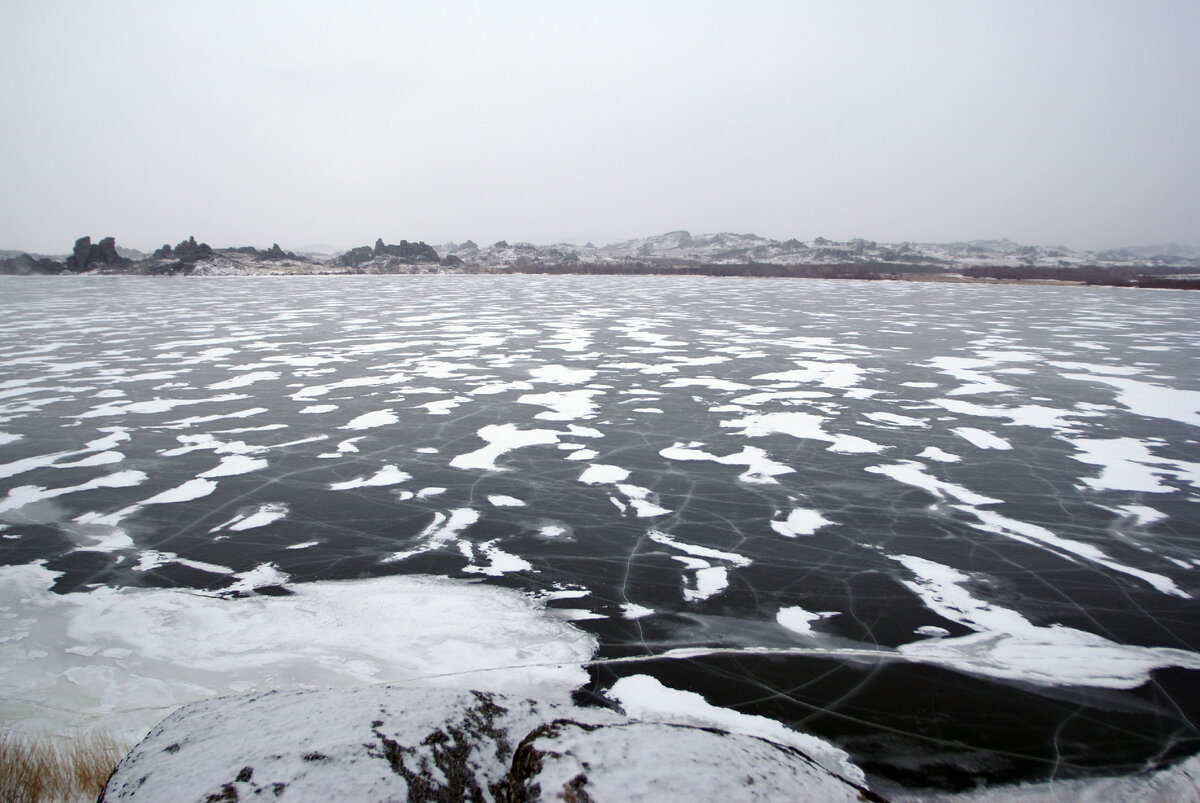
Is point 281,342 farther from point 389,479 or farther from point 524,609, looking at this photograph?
point 524,609

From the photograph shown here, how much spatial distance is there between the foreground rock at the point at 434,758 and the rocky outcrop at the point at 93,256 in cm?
8089

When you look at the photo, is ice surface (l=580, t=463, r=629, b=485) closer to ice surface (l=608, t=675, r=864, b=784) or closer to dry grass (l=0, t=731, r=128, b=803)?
ice surface (l=608, t=675, r=864, b=784)

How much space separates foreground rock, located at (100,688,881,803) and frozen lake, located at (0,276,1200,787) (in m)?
0.90

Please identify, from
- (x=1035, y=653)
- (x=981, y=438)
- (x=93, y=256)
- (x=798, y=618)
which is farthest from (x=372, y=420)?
(x=93, y=256)

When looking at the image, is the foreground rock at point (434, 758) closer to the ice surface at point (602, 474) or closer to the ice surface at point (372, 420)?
the ice surface at point (602, 474)

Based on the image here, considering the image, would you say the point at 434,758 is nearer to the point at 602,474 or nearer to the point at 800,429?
the point at 602,474

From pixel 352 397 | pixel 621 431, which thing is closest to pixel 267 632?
pixel 621 431

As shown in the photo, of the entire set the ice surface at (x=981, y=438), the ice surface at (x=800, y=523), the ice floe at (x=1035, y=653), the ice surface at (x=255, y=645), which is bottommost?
the ice floe at (x=1035, y=653)

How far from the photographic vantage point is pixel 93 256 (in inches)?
2724

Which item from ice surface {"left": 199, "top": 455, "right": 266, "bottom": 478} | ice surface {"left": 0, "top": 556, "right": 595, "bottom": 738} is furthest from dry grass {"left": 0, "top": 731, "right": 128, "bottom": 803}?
ice surface {"left": 199, "top": 455, "right": 266, "bottom": 478}

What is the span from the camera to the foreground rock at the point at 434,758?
172 centimetres

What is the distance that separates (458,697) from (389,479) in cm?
364

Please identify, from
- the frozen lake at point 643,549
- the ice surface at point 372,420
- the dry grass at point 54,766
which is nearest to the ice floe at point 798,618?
the frozen lake at point 643,549

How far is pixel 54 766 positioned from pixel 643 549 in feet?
9.32
